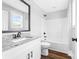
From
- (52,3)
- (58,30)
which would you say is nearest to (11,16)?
(52,3)

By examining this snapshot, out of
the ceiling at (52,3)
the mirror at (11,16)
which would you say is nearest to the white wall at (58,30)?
the ceiling at (52,3)

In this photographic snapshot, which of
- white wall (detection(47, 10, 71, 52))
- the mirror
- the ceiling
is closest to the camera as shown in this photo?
the mirror

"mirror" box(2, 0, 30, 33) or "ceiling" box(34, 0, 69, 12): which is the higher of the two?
"ceiling" box(34, 0, 69, 12)

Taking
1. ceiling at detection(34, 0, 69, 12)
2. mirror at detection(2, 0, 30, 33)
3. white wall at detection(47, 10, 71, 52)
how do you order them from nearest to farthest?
mirror at detection(2, 0, 30, 33) → ceiling at detection(34, 0, 69, 12) → white wall at detection(47, 10, 71, 52)

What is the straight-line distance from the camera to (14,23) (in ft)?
5.71

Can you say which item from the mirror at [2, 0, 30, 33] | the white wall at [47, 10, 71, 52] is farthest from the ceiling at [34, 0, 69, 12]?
the mirror at [2, 0, 30, 33]

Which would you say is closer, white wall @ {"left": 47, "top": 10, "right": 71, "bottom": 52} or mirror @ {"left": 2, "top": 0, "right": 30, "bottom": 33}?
mirror @ {"left": 2, "top": 0, "right": 30, "bottom": 33}

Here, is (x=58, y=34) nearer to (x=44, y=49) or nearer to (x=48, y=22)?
(x=48, y=22)

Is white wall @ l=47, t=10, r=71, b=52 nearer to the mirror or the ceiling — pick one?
the ceiling

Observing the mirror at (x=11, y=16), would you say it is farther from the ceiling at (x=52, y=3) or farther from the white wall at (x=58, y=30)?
the white wall at (x=58, y=30)

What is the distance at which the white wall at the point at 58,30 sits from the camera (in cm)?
371

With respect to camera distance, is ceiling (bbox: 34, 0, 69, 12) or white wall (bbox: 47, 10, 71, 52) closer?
ceiling (bbox: 34, 0, 69, 12)

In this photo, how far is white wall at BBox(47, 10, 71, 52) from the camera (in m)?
3.71

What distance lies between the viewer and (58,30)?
4043 millimetres
